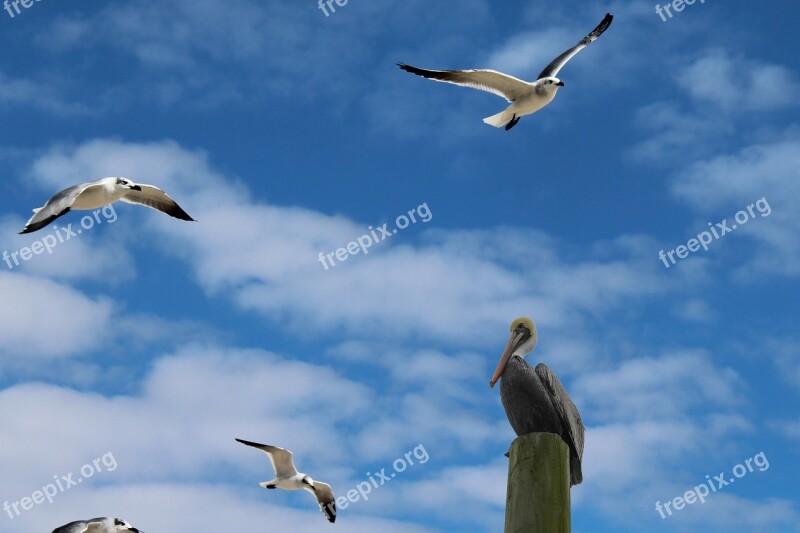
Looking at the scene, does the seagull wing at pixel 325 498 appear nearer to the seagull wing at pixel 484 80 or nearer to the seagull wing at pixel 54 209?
A: the seagull wing at pixel 54 209

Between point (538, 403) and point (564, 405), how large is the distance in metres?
0.32

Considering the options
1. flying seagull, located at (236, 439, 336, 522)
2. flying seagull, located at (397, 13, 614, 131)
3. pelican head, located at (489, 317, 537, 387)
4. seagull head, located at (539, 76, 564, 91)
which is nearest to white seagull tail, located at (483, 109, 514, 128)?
flying seagull, located at (397, 13, 614, 131)

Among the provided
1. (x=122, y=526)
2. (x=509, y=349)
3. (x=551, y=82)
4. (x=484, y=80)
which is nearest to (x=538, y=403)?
(x=509, y=349)

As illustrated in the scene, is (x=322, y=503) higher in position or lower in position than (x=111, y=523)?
higher

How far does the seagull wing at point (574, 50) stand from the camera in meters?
14.4

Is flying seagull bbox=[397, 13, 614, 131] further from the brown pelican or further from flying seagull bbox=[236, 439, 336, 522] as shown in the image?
flying seagull bbox=[236, 439, 336, 522]

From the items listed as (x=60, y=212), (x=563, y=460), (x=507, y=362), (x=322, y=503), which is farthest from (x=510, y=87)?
(x=563, y=460)

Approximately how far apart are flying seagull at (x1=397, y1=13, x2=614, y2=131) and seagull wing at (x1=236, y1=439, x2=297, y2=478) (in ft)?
23.1

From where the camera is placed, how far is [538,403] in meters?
9.33

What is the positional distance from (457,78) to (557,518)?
9.77 m

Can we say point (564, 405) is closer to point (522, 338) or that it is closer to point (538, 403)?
point (538, 403)

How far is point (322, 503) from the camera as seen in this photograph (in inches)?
645

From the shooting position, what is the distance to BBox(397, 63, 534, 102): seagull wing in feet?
45.5

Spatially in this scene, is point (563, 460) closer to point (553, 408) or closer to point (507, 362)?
point (553, 408)
